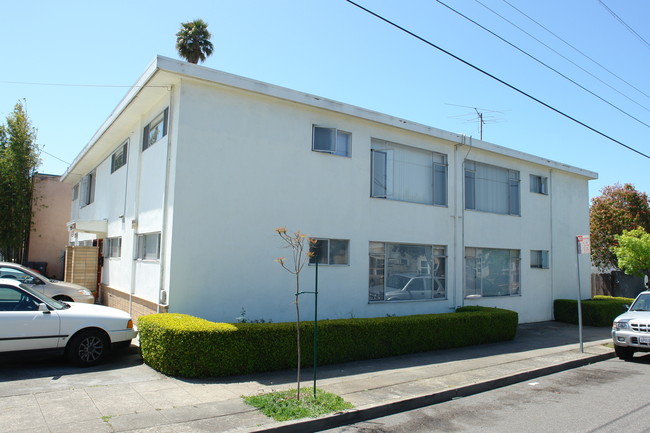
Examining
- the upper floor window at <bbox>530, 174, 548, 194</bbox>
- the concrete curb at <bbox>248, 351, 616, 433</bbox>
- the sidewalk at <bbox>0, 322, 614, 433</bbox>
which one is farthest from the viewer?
the upper floor window at <bbox>530, 174, 548, 194</bbox>

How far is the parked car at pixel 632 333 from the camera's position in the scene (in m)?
10.3

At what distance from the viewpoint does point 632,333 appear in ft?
34.4

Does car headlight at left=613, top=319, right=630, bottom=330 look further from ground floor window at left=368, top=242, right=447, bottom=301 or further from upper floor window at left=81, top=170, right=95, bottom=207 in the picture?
upper floor window at left=81, top=170, right=95, bottom=207

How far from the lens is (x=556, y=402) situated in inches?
287

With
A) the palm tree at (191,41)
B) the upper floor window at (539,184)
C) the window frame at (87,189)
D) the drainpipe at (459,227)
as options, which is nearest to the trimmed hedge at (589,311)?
the upper floor window at (539,184)

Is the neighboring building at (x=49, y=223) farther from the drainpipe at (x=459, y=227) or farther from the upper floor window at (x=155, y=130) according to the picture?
the drainpipe at (x=459, y=227)

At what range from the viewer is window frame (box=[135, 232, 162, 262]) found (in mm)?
10409

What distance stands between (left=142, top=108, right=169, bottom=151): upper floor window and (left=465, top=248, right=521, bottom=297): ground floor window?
30.5ft

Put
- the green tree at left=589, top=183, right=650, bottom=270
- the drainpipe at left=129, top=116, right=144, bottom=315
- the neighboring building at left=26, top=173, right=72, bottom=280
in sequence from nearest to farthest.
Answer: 1. the drainpipe at left=129, top=116, right=144, bottom=315
2. the neighboring building at left=26, top=173, right=72, bottom=280
3. the green tree at left=589, top=183, right=650, bottom=270

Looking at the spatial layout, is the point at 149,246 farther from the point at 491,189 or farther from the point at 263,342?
the point at 491,189

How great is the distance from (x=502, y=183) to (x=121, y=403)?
44.0 ft

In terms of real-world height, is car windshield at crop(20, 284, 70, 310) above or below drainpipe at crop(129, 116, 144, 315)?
below

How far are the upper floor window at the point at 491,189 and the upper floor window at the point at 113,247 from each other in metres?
10.6

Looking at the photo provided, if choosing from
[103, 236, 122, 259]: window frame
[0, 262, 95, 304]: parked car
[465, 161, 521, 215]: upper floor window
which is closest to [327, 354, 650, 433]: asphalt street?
[465, 161, 521, 215]: upper floor window
